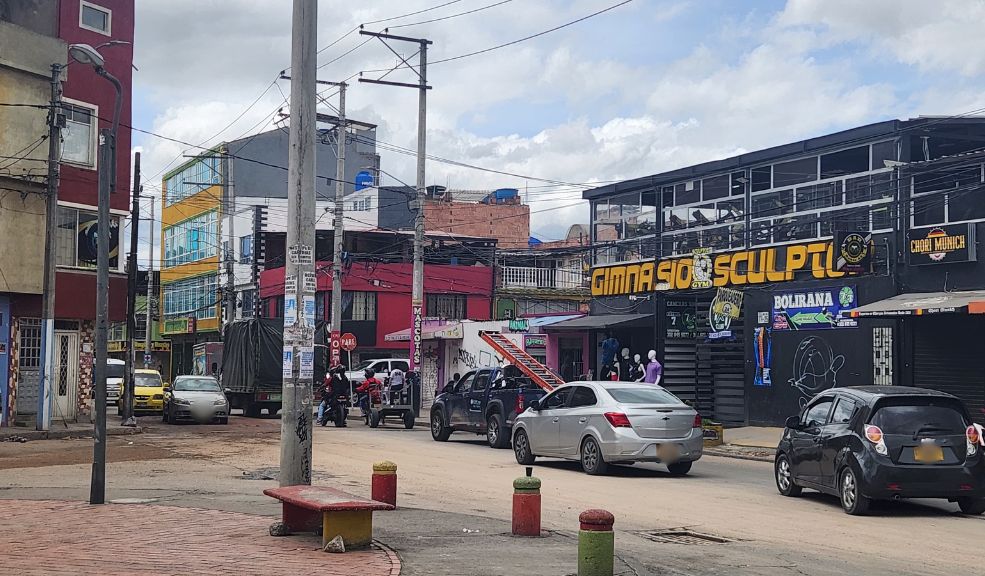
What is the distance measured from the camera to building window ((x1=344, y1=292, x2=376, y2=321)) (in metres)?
57.7

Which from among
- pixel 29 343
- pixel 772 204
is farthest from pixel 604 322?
pixel 29 343

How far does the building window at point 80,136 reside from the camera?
1314 inches

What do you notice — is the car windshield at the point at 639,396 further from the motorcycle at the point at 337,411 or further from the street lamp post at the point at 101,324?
the motorcycle at the point at 337,411

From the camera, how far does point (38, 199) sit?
1245 inches

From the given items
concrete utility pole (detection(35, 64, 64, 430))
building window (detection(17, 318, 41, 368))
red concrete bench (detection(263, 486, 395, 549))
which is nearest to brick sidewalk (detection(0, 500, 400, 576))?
red concrete bench (detection(263, 486, 395, 549))

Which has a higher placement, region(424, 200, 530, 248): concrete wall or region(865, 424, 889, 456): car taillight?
region(424, 200, 530, 248): concrete wall

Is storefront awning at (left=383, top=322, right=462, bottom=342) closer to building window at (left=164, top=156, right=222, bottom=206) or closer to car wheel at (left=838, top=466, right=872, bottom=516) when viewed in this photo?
building window at (left=164, top=156, right=222, bottom=206)

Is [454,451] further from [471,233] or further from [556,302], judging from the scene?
[471,233]

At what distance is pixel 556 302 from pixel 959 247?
118 ft

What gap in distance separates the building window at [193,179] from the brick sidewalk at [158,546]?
57.4 meters

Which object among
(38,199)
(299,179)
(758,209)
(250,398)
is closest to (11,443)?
(38,199)

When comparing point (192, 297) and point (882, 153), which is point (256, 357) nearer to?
point (882, 153)

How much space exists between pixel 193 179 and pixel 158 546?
226 feet

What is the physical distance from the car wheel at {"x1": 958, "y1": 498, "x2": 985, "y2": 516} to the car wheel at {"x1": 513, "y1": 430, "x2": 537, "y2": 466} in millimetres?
8036
